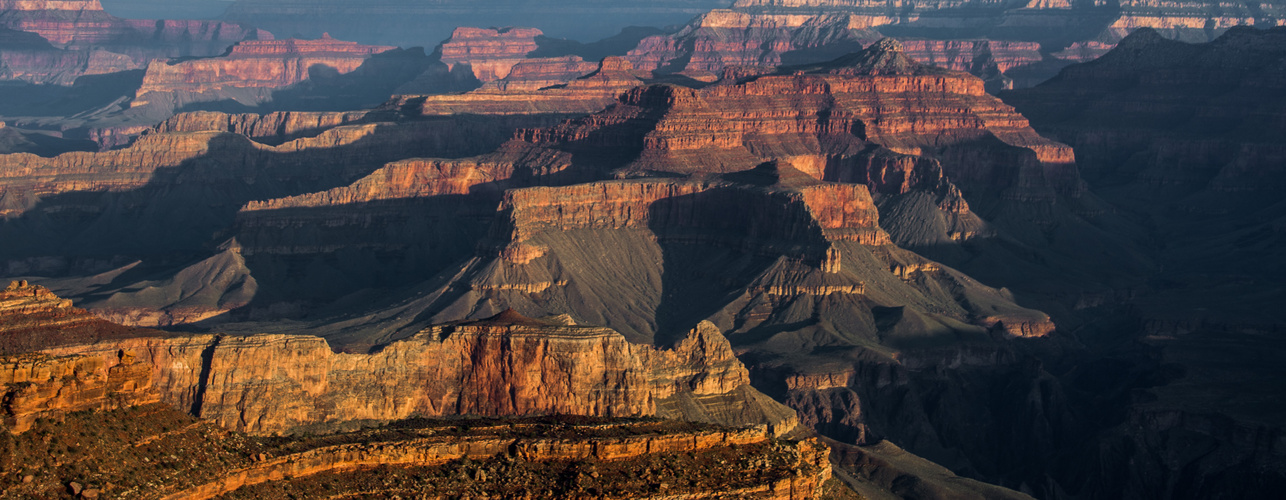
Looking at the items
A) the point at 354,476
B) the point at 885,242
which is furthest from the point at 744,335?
the point at 354,476

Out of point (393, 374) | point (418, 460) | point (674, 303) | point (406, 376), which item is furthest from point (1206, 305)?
point (418, 460)

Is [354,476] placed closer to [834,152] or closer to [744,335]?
[744,335]

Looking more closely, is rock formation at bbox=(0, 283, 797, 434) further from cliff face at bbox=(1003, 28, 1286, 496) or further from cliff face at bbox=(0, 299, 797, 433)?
cliff face at bbox=(1003, 28, 1286, 496)

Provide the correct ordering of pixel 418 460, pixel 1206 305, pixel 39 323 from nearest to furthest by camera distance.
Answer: pixel 418 460, pixel 39 323, pixel 1206 305

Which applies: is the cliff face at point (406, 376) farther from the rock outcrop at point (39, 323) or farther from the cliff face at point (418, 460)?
the cliff face at point (418, 460)

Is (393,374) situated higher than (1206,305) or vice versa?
(393,374)

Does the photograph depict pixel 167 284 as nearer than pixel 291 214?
Yes

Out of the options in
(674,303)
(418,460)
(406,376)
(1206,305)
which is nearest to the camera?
(418,460)

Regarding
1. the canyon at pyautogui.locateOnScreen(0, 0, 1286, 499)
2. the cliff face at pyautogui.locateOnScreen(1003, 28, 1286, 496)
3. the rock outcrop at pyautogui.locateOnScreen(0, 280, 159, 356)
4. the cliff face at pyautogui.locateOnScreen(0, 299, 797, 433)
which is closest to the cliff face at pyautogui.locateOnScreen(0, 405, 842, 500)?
the canyon at pyautogui.locateOnScreen(0, 0, 1286, 499)

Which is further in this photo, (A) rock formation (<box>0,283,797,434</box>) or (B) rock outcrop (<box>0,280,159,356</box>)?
(A) rock formation (<box>0,283,797,434</box>)

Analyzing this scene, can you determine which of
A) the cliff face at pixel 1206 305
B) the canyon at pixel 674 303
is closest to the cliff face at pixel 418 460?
the canyon at pixel 674 303

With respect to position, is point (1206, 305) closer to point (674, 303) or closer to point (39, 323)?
point (674, 303)
